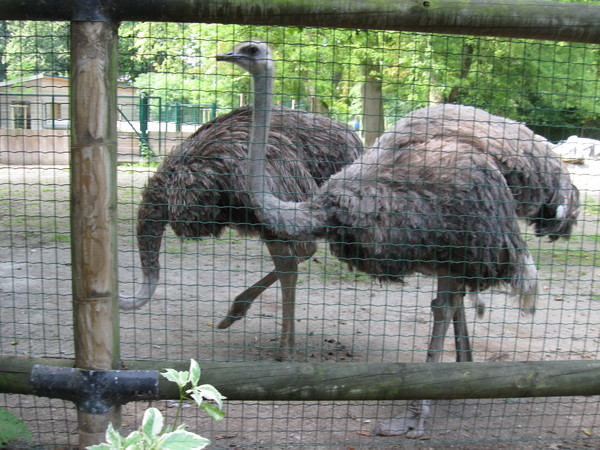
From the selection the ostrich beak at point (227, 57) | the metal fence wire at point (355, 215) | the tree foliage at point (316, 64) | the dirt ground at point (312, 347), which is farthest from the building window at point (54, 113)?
the ostrich beak at point (227, 57)

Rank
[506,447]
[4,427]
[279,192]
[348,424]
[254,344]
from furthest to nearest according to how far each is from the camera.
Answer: [254,344] < [279,192] < [348,424] < [506,447] < [4,427]

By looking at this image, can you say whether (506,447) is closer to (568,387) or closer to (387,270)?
(568,387)

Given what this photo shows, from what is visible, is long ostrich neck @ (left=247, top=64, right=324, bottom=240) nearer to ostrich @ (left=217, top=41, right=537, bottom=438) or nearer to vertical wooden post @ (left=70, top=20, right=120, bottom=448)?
ostrich @ (left=217, top=41, right=537, bottom=438)

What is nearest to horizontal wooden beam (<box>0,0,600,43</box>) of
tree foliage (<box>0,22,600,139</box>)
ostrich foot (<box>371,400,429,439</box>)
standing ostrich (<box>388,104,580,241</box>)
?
tree foliage (<box>0,22,600,139</box>)

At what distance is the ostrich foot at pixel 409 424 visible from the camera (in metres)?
3.54

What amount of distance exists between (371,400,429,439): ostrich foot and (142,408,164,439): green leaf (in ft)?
5.93

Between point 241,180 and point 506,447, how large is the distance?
86.6 inches

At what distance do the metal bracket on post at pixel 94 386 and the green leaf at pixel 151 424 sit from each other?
70 cm

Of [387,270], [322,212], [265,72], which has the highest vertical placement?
[265,72]

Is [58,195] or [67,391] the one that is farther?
[58,195]

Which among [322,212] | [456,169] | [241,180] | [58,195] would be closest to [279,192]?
[241,180]

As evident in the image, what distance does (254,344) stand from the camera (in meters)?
4.91

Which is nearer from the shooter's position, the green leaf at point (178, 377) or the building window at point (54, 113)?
the green leaf at point (178, 377)

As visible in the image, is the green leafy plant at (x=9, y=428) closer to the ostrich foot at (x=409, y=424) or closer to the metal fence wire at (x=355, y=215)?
the metal fence wire at (x=355, y=215)
